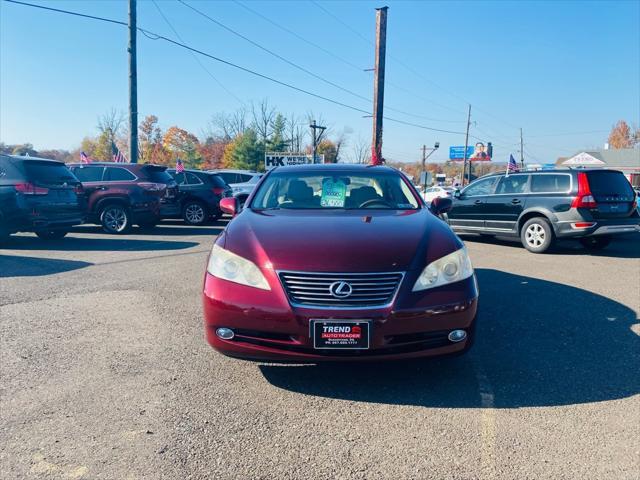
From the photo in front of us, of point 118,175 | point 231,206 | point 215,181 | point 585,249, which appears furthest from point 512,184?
point 118,175

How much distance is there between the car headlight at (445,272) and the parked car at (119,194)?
32.8 ft

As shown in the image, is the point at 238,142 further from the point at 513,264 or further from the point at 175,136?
the point at 513,264

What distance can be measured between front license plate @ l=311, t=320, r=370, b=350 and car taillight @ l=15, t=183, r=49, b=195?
8.44m

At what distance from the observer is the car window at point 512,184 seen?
407 inches

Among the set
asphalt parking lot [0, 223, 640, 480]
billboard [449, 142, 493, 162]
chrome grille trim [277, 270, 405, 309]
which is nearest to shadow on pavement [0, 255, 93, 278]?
asphalt parking lot [0, 223, 640, 480]

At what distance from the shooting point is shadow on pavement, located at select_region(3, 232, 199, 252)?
30.7ft

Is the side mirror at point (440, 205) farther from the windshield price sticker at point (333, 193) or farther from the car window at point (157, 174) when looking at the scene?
the car window at point (157, 174)

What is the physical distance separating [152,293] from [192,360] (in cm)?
235

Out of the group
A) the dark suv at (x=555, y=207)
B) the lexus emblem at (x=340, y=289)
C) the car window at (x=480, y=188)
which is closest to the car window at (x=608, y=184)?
the dark suv at (x=555, y=207)

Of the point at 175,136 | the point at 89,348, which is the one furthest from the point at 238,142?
the point at 89,348

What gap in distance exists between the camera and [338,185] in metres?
4.74

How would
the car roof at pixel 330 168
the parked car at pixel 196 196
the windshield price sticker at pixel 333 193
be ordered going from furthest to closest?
the parked car at pixel 196 196 < the car roof at pixel 330 168 < the windshield price sticker at pixel 333 193

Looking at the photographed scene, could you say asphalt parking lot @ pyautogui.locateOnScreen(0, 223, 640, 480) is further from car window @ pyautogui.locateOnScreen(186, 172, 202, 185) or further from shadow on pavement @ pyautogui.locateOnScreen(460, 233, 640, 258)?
car window @ pyautogui.locateOnScreen(186, 172, 202, 185)

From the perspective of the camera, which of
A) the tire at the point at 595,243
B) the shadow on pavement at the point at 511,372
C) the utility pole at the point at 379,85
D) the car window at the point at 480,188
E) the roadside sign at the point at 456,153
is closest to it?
the shadow on pavement at the point at 511,372
